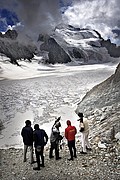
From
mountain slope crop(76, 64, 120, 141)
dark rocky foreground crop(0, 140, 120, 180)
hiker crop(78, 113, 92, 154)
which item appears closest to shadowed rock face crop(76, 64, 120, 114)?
mountain slope crop(76, 64, 120, 141)

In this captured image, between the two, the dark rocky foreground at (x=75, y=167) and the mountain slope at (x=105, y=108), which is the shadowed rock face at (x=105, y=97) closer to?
the mountain slope at (x=105, y=108)

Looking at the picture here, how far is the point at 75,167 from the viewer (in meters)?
10.7

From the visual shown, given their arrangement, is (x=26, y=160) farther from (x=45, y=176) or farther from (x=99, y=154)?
(x=99, y=154)

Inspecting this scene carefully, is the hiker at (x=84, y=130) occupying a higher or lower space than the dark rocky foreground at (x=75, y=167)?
higher

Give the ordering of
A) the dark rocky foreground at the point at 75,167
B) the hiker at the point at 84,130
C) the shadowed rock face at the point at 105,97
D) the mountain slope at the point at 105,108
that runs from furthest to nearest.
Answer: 1. the shadowed rock face at the point at 105,97
2. the mountain slope at the point at 105,108
3. the hiker at the point at 84,130
4. the dark rocky foreground at the point at 75,167

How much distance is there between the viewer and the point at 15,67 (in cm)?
17462

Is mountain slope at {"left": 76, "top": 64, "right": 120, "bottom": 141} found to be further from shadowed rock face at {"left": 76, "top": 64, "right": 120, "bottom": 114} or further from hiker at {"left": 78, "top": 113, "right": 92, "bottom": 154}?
hiker at {"left": 78, "top": 113, "right": 92, "bottom": 154}

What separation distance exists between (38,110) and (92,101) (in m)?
7.59

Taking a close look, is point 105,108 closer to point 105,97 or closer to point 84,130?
point 105,97

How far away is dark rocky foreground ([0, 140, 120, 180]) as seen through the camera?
400 inches

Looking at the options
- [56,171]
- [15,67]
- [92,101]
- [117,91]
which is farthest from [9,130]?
[15,67]

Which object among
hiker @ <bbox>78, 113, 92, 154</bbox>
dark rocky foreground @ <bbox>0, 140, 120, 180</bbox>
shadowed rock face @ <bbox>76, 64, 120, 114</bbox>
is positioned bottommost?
dark rocky foreground @ <bbox>0, 140, 120, 180</bbox>

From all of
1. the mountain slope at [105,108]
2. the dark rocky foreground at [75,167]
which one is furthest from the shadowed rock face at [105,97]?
the dark rocky foreground at [75,167]

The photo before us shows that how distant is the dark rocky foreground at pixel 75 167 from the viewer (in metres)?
10.2
